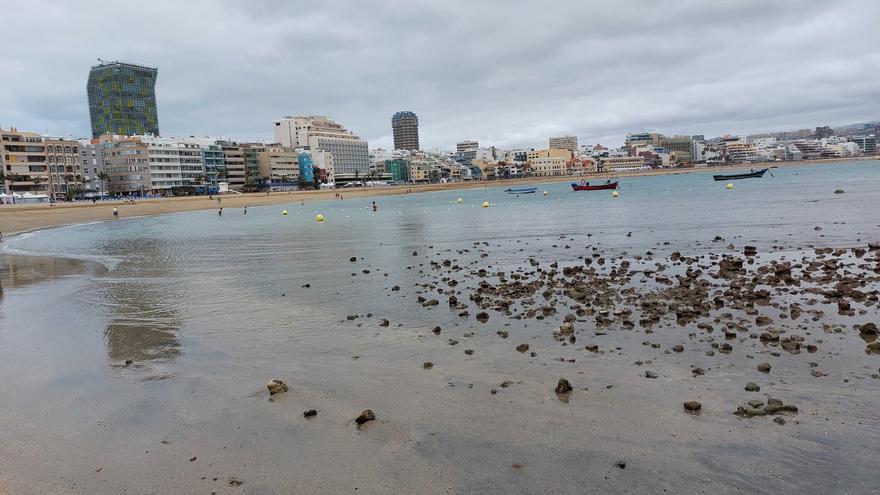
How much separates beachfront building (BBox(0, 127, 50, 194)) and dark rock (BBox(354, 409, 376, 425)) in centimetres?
15339

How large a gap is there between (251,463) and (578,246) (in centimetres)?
2289

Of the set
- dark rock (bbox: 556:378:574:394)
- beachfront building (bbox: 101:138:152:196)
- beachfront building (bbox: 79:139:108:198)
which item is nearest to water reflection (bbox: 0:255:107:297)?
dark rock (bbox: 556:378:574:394)

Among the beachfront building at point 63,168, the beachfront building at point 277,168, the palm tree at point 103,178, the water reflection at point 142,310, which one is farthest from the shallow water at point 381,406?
the beachfront building at point 277,168

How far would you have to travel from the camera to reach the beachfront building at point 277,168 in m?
188

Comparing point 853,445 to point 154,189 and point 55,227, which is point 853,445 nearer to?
point 55,227

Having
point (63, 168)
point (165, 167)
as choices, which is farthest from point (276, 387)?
point (165, 167)

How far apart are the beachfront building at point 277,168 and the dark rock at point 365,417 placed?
186 metres

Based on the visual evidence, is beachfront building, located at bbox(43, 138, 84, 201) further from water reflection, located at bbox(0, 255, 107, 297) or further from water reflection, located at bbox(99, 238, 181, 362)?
water reflection, located at bbox(99, 238, 181, 362)

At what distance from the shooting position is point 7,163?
131500mm

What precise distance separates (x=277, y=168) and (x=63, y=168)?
61187 millimetres

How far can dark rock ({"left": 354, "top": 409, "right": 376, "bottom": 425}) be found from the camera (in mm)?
8234

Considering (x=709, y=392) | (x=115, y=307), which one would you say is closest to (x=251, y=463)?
(x=709, y=392)

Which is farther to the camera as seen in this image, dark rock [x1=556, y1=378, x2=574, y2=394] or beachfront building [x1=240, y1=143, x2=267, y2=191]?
beachfront building [x1=240, y1=143, x2=267, y2=191]

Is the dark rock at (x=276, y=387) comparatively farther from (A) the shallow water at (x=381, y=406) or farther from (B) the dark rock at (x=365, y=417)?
(B) the dark rock at (x=365, y=417)
